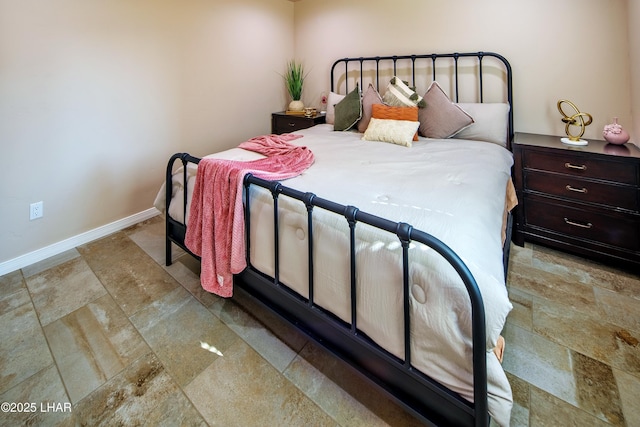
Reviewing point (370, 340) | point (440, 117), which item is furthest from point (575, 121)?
point (370, 340)

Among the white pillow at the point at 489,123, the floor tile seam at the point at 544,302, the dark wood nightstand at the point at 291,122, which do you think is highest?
the dark wood nightstand at the point at 291,122

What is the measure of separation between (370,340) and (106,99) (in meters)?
2.77

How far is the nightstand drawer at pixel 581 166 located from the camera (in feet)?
6.25

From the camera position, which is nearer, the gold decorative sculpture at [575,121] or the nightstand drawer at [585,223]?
the nightstand drawer at [585,223]

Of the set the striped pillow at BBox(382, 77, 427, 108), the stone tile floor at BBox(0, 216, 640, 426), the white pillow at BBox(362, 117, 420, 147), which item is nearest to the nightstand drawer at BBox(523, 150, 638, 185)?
the stone tile floor at BBox(0, 216, 640, 426)

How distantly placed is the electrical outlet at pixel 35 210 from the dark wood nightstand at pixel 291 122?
2.44 metres

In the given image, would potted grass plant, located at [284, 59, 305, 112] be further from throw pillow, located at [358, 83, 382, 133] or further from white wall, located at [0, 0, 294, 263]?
throw pillow, located at [358, 83, 382, 133]

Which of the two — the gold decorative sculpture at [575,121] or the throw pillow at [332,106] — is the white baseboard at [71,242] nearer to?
the throw pillow at [332,106]

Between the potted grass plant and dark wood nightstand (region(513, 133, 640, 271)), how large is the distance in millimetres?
2506

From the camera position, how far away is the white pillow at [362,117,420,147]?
246 centimetres

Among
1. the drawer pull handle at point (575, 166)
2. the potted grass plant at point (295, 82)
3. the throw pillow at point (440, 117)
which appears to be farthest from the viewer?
the potted grass plant at point (295, 82)

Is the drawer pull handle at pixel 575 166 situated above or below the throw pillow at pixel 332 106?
below

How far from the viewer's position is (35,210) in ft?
7.55

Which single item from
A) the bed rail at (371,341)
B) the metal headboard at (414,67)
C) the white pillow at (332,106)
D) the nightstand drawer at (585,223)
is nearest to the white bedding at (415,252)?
the bed rail at (371,341)
